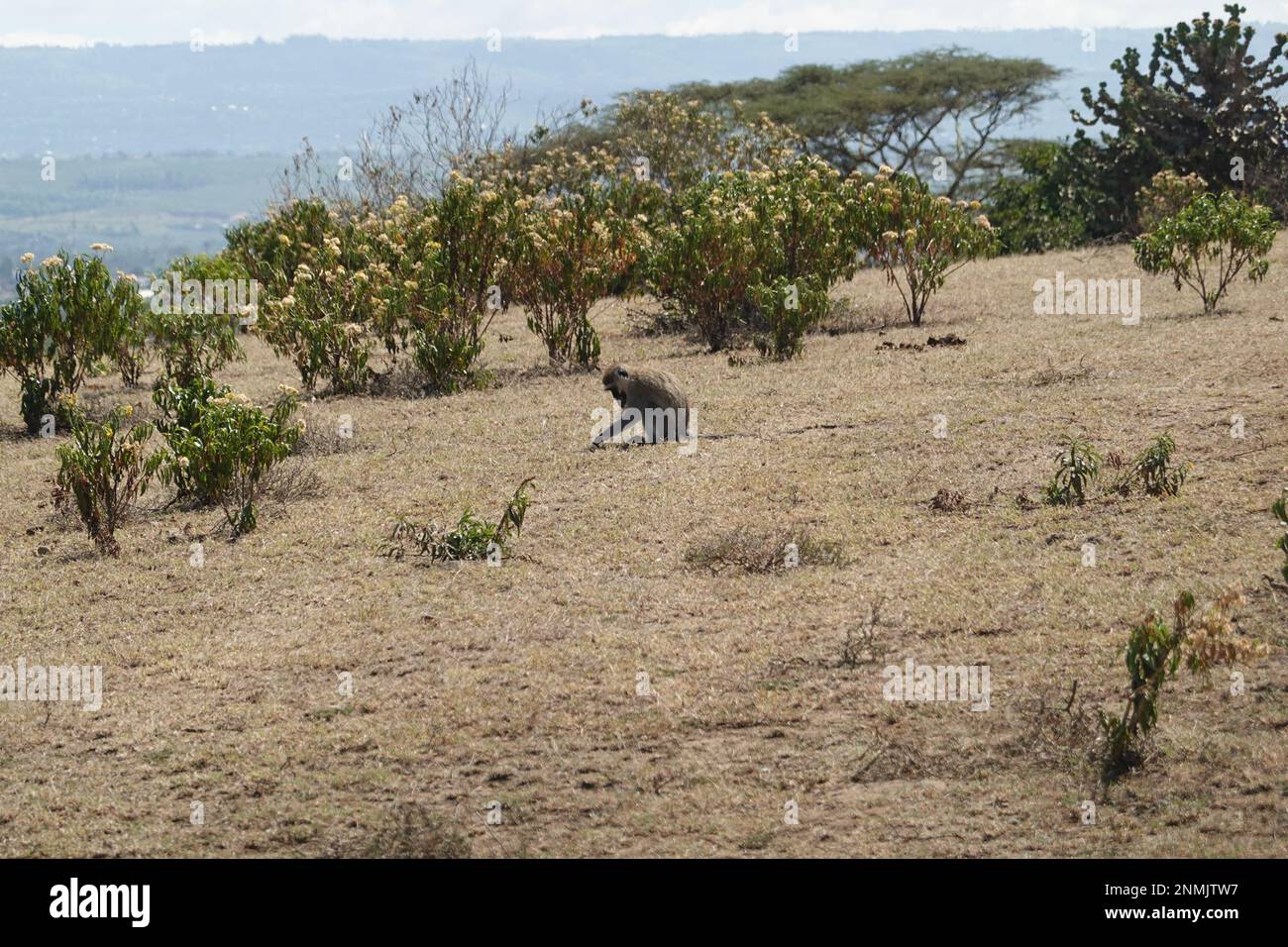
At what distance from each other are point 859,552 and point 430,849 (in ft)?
10.9

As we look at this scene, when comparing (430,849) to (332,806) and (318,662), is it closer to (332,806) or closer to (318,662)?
(332,806)

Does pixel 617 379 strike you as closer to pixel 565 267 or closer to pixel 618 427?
pixel 618 427

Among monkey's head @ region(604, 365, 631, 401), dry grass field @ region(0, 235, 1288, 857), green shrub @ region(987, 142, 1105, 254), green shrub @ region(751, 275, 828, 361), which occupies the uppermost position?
green shrub @ region(987, 142, 1105, 254)

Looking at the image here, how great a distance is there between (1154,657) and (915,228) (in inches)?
360

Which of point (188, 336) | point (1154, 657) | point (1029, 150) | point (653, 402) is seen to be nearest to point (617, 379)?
point (653, 402)

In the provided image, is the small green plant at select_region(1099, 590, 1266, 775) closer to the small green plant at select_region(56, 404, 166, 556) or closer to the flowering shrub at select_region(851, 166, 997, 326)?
the small green plant at select_region(56, 404, 166, 556)

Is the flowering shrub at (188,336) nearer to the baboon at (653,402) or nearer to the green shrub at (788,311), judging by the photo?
the baboon at (653,402)

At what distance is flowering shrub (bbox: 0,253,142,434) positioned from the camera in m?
12.2

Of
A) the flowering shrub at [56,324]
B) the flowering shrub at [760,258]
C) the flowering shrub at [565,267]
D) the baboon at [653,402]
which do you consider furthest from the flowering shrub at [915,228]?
the flowering shrub at [56,324]

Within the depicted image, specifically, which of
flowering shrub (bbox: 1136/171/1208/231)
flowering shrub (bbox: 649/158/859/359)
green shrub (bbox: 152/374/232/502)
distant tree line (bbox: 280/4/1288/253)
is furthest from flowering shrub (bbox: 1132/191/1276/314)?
green shrub (bbox: 152/374/232/502)

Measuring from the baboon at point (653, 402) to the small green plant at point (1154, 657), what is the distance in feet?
17.7

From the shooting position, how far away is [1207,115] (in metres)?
21.1

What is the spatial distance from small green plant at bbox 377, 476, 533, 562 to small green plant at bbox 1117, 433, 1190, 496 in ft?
11.1

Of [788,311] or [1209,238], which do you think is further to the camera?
[1209,238]
